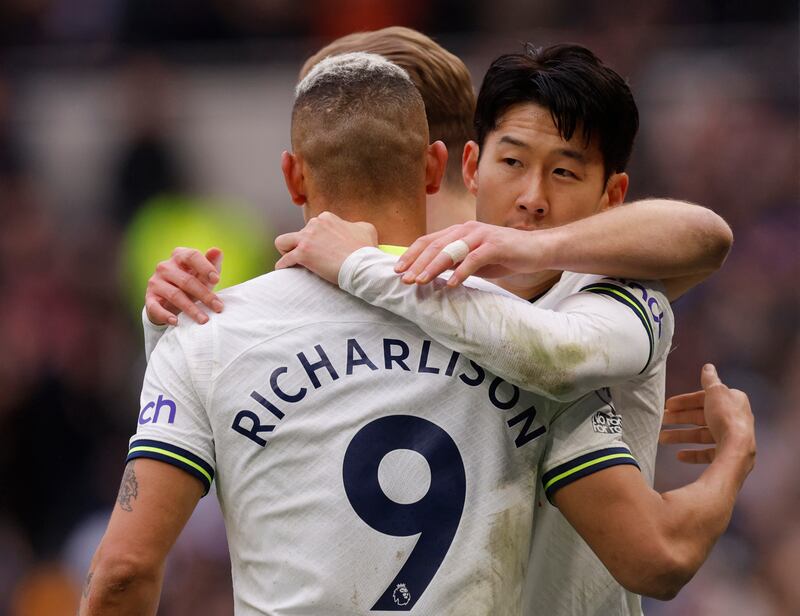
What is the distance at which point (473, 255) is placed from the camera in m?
2.53

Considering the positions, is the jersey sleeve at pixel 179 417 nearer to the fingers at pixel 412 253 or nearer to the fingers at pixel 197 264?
the fingers at pixel 197 264

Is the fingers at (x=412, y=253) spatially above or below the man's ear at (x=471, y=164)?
above

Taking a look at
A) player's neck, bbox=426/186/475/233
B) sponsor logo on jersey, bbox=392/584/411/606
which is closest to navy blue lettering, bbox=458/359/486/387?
sponsor logo on jersey, bbox=392/584/411/606

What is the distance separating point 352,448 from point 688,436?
100cm

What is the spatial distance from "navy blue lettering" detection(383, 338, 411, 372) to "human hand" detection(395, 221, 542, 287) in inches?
6.7

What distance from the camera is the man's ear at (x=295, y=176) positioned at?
2.84 meters

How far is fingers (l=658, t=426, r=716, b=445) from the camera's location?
10.3 feet

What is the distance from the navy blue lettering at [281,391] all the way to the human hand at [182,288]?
0.61ft

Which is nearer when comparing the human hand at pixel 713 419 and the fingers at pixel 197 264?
the fingers at pixel 197 264

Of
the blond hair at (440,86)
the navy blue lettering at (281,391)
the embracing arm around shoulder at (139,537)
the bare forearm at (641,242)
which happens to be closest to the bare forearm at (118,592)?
the embracing arm around shoulder at (139,537)

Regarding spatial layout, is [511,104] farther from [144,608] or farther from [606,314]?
[144,608]

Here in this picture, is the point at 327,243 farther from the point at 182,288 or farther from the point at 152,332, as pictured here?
the point at 152,332

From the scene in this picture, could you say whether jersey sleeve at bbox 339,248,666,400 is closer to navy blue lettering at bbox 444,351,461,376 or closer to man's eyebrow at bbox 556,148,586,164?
navy blue lettering at bbox 444,351,461,376

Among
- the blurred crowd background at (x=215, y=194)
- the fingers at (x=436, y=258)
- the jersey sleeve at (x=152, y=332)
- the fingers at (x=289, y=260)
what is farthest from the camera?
the blurred crowd background at (x=215, y=194)
